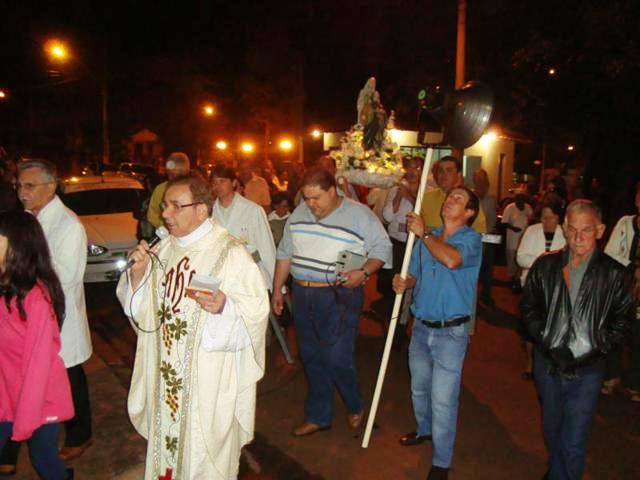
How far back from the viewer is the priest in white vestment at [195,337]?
10.7 ft

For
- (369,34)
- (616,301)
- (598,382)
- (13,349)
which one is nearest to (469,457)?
(598,382)

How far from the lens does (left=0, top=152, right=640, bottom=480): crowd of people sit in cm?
323

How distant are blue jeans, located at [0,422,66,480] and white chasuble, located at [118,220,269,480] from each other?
1.74 ft

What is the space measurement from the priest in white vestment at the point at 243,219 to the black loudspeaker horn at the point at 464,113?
2182 mm

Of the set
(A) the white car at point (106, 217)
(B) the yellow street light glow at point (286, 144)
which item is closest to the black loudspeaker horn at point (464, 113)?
(A) the white car at point (106, 217)

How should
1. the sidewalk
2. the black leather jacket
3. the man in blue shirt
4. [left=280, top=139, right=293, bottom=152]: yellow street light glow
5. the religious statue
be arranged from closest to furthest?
the black leather jacket
the man in blue shirt
the sidewalk
the religious statue
[left=280, top=139, right=293, bottom=152]: yellow street light glow

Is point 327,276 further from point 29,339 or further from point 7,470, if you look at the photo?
point 7,470

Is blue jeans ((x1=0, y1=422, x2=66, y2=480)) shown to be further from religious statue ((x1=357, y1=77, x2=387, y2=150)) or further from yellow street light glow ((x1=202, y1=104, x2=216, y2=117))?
yellow street light glow ((x1=202, y1=104, x2=216, y2=117))

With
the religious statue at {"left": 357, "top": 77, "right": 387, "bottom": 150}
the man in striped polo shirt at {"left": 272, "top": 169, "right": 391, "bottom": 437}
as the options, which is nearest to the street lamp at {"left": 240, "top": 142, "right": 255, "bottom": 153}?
the religious statue at {"left": 357, "top": 77, "right": 387, "bottom": 150}

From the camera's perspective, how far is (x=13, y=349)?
126 inches

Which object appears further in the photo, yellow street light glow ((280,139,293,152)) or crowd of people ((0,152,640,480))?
yellow street light glow ((280,139,293,152))

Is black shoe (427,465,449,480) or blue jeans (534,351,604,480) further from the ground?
blue jeans (534,351,604,480)

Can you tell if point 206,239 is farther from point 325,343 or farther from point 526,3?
point 526,3

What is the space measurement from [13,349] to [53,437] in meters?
0.59
